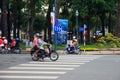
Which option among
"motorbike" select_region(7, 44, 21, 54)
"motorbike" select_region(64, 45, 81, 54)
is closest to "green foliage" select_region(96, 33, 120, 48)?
"motorbike" select_region(64, 45, 81, 54)

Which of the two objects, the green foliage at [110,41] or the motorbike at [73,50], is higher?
the green foliage at [110,41]

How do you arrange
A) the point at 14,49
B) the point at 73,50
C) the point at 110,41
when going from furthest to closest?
the point at 110,41 → the point at 14,49 → the point at 73,50

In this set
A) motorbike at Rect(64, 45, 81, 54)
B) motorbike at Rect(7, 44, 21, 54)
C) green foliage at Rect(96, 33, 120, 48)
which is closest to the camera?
motorbike at Rect(64, 45, 81, 54)

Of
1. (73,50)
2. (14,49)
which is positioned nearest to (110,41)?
(73,50)

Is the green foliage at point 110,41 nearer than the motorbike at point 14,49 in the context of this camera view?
No

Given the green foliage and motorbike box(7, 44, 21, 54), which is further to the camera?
the green foliage

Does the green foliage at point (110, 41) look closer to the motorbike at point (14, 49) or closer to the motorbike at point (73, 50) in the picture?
the motorbike at point (73, 50)

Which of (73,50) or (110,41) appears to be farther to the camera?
(110,41)

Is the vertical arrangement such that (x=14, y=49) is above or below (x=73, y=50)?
above

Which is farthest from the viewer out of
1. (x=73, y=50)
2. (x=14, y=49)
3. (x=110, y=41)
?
(x=110, y=41)

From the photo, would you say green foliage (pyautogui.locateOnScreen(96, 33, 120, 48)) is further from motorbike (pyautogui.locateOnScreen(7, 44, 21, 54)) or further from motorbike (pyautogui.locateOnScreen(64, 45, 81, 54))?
motorbike (pyautogui.locateOnScreen(7, 44, 21, 54))

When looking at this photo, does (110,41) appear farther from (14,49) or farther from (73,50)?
(14,49)

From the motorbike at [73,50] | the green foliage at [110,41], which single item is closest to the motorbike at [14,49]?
the motorbike at [73,50]

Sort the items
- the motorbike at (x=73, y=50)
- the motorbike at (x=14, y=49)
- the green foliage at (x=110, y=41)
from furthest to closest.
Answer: the green foliage at (x=110, y=41), the motorbike at (x=14, y=49), the motorbike at (x=73, y=50)
